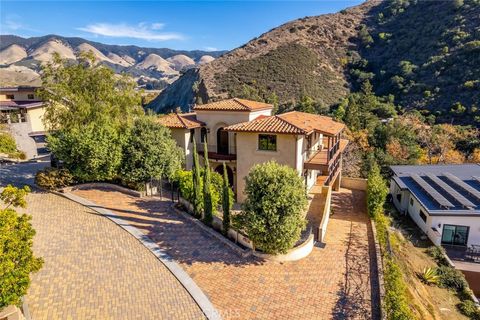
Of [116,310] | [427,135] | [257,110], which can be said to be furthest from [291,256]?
[427,135]

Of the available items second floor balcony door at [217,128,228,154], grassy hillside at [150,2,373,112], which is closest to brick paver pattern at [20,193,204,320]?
second floor balcony door at [217,128,228,154]

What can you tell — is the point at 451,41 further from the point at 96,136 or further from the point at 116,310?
the point at 116,310

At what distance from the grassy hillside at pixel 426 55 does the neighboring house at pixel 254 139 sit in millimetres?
35060

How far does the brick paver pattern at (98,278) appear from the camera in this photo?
11.2 m

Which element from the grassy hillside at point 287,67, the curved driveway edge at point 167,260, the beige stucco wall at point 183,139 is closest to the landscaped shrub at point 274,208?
the curved driveway edge at point 167,260

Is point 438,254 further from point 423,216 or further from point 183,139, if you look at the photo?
point 183,139

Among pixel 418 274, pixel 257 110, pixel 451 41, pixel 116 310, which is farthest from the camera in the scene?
pixel 451 41

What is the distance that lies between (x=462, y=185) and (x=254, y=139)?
721 inches

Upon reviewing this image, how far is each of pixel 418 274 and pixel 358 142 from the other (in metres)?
27.7

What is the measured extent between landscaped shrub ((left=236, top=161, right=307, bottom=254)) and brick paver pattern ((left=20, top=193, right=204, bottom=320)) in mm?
4589

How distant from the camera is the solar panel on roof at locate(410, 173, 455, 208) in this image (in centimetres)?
2216

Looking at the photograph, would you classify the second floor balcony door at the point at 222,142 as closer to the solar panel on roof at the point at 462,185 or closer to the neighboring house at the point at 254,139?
the neighboring house at the point at 254,139

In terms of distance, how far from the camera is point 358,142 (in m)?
43.0

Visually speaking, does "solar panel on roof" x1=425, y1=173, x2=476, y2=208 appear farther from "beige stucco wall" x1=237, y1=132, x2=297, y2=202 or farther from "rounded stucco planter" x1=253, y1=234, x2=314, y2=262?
"rounded stucco planter" x1=253, y1=234, x2=314, y2=262
